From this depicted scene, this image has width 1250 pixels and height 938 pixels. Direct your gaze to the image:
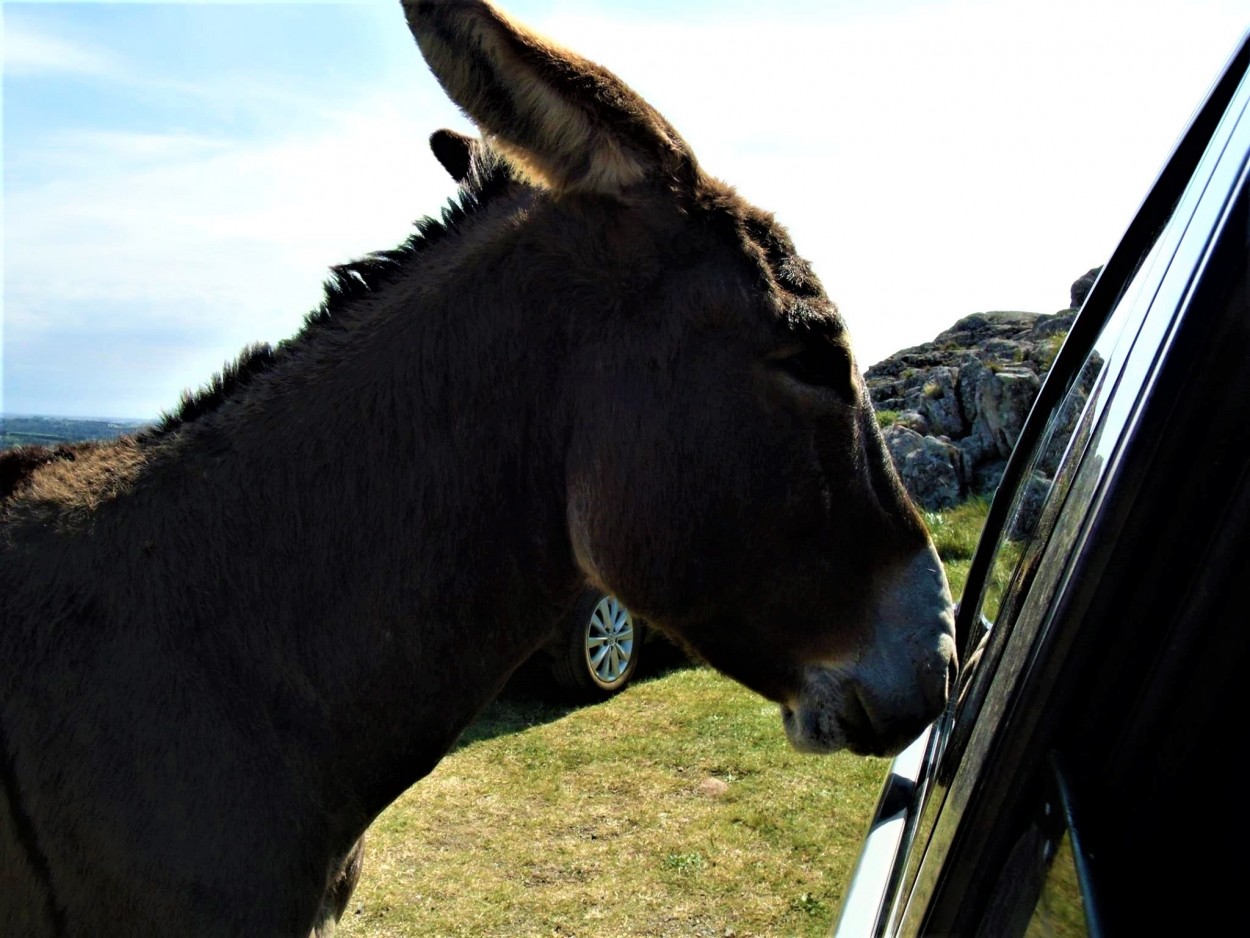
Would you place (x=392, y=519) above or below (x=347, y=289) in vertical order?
below

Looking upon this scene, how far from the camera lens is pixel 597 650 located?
7281 millimetres

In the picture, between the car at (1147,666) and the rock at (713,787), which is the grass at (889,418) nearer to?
the rock at (713,787)

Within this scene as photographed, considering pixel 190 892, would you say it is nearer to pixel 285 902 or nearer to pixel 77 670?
pixel 285 902

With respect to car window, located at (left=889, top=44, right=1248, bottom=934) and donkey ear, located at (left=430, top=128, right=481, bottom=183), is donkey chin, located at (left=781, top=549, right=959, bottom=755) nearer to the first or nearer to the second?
car window, located at (left=889, top=44, right=1248, bottom=934)

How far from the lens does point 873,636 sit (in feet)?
6.57

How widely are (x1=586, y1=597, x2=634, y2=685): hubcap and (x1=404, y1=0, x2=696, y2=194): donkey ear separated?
5.23 m

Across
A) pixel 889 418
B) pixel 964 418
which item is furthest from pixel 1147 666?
pixel 889 418

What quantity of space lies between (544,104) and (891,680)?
4.67 feet

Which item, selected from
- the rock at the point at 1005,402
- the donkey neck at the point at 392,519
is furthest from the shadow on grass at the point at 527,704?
the rock at the point at 1005,402

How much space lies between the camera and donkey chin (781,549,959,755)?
77.2 inches

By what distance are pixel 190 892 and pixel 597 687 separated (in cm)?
568

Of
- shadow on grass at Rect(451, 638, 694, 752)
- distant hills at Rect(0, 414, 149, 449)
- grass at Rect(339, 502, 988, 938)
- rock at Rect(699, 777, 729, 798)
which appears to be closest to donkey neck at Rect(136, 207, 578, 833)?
distant hills at Rect(0, 414, 149, 449)

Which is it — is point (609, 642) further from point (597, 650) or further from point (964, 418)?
point (964, 418)

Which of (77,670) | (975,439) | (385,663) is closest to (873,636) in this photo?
(385,663)
